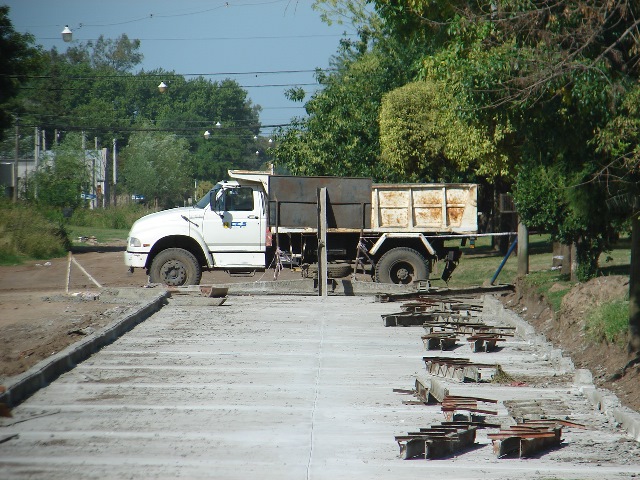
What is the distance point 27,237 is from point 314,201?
17400 mm

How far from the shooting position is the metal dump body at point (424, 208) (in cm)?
2266

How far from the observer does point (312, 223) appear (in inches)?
892

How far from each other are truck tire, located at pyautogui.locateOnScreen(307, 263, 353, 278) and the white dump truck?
29mm

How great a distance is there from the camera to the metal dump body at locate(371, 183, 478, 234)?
22656mm

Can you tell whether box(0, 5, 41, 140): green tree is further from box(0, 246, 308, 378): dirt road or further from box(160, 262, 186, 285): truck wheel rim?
box(160, 262, 186, 285): truck wheel rim

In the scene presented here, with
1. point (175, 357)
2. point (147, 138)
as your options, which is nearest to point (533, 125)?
point (175, 357)

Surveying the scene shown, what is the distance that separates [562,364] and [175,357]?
16.1 feet

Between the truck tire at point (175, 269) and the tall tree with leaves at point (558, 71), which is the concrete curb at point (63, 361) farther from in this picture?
the tall tree with leaves at point (558, 71)

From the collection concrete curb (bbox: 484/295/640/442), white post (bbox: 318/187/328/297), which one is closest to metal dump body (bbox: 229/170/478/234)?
white post (bbox: 318/187/328/297)

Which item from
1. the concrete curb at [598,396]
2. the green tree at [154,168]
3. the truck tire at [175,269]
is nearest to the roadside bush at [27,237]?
the truck tire at [175,269]

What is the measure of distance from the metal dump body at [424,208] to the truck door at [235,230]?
9.04 ft

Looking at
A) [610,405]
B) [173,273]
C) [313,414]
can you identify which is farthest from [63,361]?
[173,273]

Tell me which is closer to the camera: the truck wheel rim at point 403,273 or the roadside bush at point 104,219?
the truck wheel rim at point 403,273

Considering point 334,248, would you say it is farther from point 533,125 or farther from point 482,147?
point 533,125
